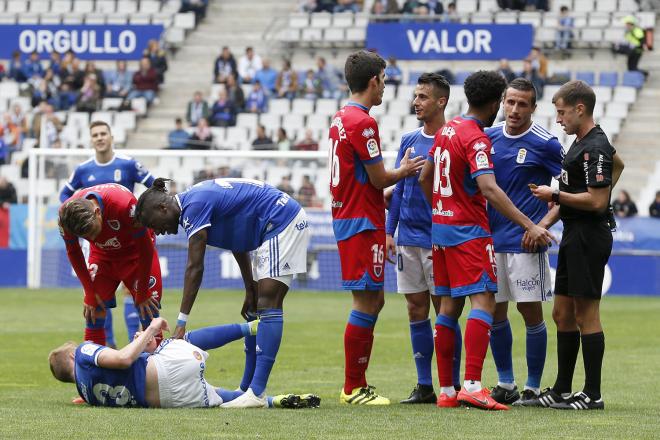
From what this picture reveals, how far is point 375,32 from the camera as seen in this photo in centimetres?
3145

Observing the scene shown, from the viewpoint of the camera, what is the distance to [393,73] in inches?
1189

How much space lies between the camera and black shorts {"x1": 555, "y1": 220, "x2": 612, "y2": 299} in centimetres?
864

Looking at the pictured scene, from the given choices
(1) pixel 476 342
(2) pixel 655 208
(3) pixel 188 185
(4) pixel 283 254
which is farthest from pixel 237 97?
(1) pixel 476 342

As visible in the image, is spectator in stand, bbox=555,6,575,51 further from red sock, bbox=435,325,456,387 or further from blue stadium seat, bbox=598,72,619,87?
red sock, bbox=435,325,456,387

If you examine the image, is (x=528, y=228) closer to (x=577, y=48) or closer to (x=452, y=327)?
(x=452, y=327)

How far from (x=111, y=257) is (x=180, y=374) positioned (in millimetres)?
2112

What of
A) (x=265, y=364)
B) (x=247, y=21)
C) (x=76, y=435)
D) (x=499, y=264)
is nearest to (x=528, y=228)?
(x=499, y=264)

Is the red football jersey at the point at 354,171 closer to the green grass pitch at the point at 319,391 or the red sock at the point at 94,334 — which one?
→ the green grass pitch at the point at 319,391

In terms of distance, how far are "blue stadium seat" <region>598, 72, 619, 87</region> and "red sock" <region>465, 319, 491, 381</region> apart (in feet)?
73.7

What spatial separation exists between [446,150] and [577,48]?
913 inches

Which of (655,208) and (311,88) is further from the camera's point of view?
(311,88)

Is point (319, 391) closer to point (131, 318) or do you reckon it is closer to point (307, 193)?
point (131, 318)

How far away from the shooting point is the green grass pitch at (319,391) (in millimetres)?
7520

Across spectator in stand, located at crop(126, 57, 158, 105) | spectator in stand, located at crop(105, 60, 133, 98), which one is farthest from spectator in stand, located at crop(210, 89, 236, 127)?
spectator in stand, located at crop(105, 60, 133, 98)
